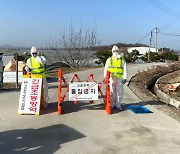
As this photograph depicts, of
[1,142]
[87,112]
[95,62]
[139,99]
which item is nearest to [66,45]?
[95,62]

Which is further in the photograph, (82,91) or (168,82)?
(168,82)

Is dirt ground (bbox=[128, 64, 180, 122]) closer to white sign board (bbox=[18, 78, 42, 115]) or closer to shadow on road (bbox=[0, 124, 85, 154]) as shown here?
shadow on road (bbox=[0, 124, 85, 154])

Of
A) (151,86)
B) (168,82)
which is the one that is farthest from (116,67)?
(168,82)

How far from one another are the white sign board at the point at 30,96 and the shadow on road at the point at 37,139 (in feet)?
4.88

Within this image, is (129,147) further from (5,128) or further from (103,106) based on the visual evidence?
(103,106)

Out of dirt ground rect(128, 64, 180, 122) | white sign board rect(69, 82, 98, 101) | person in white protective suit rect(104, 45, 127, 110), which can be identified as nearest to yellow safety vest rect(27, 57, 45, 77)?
white sign board rect(69, 82, 98, 101)

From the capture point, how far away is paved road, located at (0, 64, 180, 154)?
605cm

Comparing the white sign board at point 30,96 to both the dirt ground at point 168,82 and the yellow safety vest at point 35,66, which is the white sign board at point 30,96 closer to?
the yellow safety vest at point 35,66

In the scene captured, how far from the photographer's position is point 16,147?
6055 mm

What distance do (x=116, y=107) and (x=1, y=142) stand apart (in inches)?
168

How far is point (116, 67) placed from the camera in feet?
31.1

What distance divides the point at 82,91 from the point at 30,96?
5.03 ft

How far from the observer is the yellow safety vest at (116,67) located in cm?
946

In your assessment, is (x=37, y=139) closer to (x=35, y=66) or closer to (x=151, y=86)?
(x=35, y=66)
